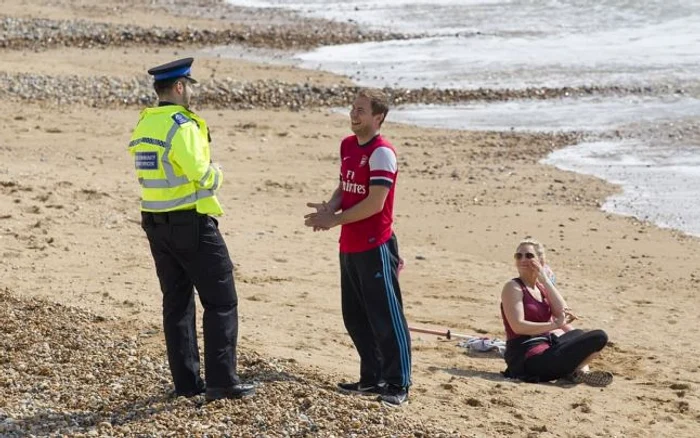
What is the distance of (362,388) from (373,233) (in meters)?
0.92

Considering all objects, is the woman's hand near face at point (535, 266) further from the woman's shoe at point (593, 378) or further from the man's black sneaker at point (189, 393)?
the man's black sneaker at point (189, 393)

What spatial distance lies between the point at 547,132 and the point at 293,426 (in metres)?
13.6

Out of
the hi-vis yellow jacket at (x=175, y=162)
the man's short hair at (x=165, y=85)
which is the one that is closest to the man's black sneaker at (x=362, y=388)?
the hi-vis yellow jacket at (x=175, y=162)

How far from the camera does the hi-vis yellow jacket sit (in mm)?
6910

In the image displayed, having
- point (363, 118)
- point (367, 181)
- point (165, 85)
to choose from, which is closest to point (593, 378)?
point (367, 181)

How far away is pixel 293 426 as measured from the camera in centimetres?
702

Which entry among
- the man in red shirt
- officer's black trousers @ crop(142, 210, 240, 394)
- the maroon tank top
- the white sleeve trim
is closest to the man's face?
the man in red shirt

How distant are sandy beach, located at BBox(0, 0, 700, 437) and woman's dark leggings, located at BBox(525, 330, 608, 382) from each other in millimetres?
168

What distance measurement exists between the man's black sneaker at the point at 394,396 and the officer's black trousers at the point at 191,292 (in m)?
0.84

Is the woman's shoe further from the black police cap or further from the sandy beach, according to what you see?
the black police cap

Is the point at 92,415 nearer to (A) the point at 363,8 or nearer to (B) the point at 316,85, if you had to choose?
(B) the point at 316,85

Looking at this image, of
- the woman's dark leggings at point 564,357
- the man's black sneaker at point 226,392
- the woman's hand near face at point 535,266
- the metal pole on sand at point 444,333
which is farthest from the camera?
the metal pole on sand at point 444,333

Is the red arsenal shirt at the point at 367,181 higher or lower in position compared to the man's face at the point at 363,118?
lower

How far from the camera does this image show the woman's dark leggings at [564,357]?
344 inches
